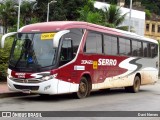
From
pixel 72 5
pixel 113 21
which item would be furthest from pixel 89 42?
pixel 72 5

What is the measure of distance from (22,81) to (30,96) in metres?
2.23

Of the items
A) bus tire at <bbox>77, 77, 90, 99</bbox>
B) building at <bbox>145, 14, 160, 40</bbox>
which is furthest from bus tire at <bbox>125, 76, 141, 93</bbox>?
building at <bbox>145, 14, 160, 40</bbox>

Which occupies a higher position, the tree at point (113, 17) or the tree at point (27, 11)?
the tree at point (27, 11)

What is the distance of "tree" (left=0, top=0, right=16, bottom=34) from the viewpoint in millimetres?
62300

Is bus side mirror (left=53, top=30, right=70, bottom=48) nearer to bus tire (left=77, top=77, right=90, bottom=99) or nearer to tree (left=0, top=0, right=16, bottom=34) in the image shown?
bus tire (left=77, top=77, right=90, bottom=99)

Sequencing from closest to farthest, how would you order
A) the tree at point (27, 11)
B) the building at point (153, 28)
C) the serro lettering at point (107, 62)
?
the serro lettering at point (107, 62) → the tree at point (27, 11) → the building at point (153, 28)

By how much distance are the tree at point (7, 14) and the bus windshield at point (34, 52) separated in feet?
156

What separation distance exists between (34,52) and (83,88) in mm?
2815

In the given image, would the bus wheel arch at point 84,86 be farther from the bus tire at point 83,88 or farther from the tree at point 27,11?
the tree at point 27,11

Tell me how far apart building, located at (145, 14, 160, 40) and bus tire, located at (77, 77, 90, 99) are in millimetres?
74394

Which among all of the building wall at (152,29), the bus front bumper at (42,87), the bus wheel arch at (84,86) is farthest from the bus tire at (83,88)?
the building wall at (152,29)

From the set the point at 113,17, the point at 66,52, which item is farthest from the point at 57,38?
the point at 113,17

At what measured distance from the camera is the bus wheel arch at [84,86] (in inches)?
646

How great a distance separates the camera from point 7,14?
6234 cm
